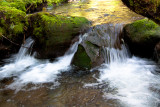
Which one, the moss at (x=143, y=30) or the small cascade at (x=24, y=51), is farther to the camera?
the small cascade at (x=24, y=51)

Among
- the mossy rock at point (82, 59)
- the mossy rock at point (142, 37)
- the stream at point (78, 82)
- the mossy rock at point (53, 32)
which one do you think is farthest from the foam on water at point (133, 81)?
the mossy rock at point (53, 32)

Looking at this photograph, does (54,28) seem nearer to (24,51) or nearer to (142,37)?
(24,51)

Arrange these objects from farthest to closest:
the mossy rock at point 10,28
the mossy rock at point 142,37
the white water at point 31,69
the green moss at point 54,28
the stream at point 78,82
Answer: the green moss at point 54,28 → the mossy rock at point 10,28 → the mossy rock at point 142,37 → the white water at point 31,69 → the stream at point 78,82

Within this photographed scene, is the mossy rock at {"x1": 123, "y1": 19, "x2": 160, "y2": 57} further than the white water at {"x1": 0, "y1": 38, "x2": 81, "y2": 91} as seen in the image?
Yes

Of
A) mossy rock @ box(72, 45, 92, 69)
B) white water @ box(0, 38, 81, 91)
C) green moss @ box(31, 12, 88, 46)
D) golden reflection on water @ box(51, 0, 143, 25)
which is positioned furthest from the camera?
golden reflection on water @ box(51, 0, 143, 25)

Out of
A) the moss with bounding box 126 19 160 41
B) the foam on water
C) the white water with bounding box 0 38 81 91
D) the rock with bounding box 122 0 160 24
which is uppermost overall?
the rock with bounding box 122 0 160 24

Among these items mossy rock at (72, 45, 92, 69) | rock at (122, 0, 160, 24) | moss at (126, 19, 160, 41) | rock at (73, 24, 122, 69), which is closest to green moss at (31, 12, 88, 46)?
rock at (73, 24, 122, 69)

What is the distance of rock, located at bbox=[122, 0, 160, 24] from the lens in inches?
89.0

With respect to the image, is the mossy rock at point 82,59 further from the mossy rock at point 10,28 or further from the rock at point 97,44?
the mossy rock at point 10,28

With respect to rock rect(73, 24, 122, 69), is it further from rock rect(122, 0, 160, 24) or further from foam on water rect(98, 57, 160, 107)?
rock rect(122, 0, 160, 24)

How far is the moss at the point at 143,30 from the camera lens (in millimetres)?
6382

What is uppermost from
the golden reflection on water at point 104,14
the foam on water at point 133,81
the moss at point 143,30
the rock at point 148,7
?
the rock at point 148,7

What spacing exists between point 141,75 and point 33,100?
3918mm

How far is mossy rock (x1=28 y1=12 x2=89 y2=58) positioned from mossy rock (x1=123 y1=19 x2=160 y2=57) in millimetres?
2279
